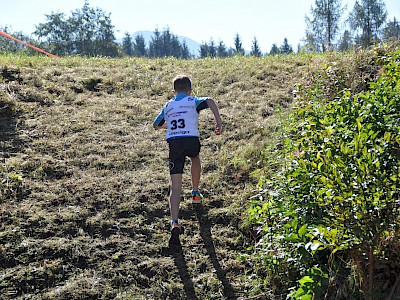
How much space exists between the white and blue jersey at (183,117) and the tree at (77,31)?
193 feet

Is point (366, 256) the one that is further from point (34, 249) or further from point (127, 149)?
point (127, 149)

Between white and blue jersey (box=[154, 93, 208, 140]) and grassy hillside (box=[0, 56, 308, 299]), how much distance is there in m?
0.89

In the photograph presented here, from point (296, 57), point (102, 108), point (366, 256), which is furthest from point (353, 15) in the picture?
point (366, 256)

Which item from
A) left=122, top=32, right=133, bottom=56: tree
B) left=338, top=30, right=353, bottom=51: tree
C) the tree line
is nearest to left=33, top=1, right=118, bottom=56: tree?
the tree line

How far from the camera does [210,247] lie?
173 inches

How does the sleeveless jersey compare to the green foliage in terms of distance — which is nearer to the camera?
the green foliage

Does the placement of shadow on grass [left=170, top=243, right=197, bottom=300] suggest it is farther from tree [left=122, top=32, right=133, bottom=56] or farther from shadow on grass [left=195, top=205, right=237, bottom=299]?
tree [left=122, top=32, right=133, bottom=56]

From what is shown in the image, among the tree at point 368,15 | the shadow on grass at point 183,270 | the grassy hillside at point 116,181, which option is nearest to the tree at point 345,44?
the grassy hillside at point 116,181

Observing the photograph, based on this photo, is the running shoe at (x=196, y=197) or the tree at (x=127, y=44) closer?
the running shoe at (x=196, y=197)

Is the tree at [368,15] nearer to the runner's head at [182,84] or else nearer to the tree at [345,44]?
the tree at [345,44]

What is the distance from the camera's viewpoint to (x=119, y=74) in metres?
9.22

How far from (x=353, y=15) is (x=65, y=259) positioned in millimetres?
53840

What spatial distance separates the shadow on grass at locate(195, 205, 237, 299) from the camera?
3807mm

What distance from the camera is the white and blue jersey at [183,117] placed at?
4.73 meters
